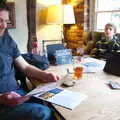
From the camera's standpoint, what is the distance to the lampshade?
3.75m

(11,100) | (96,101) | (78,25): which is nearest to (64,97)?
(96,101)

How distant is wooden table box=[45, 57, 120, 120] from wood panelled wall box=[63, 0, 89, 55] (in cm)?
250

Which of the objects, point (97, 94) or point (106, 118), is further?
point (97, 94)

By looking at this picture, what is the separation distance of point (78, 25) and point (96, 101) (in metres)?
3.12

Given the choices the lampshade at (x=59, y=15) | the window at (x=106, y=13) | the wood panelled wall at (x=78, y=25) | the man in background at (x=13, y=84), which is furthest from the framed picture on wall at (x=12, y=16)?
the man in background at (x=13, y=84)

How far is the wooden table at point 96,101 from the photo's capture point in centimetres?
111

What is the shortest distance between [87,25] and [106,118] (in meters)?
3.33

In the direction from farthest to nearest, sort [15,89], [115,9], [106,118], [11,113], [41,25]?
[41,25] < [115,9] < [15,89] < [11,113] < [106,118]

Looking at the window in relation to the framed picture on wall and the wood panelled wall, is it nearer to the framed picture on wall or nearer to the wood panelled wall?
the wood panelled wall

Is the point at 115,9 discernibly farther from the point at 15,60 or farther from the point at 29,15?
the point at 15,60

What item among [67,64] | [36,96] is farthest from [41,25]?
[36,96]

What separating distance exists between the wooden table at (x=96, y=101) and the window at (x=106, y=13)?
94.0 inches

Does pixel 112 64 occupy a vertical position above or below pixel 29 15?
below

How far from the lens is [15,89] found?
181cm
